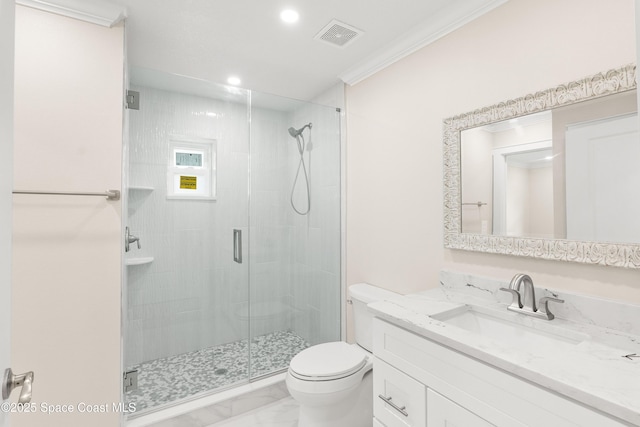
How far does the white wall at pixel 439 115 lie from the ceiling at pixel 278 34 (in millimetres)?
116

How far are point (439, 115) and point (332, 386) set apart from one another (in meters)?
1.64

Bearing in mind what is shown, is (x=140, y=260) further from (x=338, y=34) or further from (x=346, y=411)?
(x=338, y=34)

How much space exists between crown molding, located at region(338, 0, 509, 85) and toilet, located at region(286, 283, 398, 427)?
1941mm

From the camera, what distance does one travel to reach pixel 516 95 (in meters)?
1.45

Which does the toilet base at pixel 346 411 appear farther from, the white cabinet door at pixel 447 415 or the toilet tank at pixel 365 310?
the white cabinet door at pixel 447 415

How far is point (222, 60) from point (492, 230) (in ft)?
7.00

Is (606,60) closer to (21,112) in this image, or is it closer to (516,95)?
(516,95)

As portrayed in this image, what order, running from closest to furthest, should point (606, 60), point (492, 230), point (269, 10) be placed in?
point (606, 60), point (492, 230), point (269, 10)

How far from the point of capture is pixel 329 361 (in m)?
1.73

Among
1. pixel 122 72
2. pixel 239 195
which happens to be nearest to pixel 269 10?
pixel 122 72

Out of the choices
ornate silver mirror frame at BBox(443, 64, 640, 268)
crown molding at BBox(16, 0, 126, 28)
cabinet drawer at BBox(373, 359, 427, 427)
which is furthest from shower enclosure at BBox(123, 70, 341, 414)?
cabinet drawer at BBox(373, 359, 427, 427)

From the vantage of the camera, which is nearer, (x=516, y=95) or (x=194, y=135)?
(x=516, y=95)

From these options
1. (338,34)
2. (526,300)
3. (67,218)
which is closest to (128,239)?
(67,218)

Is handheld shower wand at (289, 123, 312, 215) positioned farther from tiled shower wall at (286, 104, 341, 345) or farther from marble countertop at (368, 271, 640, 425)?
marble countertop at (368, 271, 640, 425)
